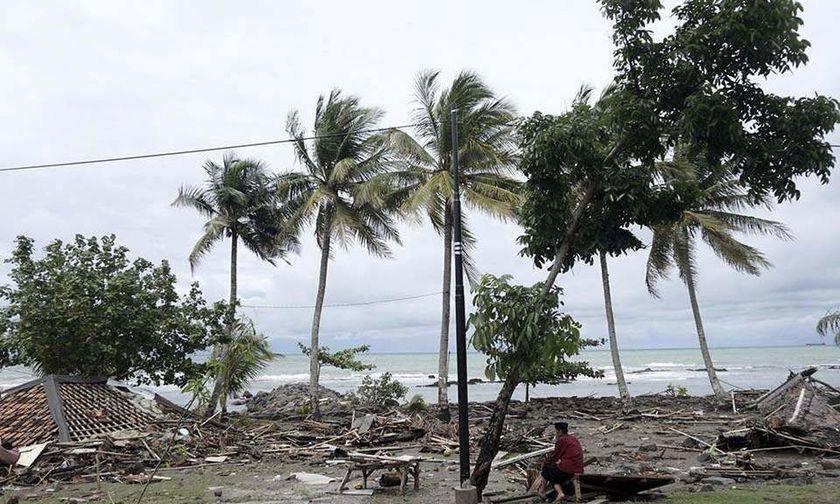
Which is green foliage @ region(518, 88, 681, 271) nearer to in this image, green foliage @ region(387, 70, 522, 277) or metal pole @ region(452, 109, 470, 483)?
metal pole @ region(452, 109, 470, 483)

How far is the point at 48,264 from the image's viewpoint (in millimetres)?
22969

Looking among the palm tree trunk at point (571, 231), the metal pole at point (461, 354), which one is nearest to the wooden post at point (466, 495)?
the metal pole at point (461, 354)

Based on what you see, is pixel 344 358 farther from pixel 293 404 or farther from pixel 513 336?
pixel 513 336

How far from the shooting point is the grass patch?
10.2 metres

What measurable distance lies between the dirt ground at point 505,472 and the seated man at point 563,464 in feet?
4.38

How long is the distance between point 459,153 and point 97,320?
46.6 feet

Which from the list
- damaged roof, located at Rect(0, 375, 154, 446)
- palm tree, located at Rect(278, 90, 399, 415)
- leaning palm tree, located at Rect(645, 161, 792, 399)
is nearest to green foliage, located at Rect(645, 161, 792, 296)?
leaning palm tree, located at Rect(645, 161, 792, 399)

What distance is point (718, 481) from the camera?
12.2 metres

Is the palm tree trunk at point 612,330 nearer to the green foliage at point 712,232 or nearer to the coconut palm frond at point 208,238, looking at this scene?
the green foliage at point 712,232

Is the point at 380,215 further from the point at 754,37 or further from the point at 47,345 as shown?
the point at 754,37

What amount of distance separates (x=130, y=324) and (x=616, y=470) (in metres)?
16.8

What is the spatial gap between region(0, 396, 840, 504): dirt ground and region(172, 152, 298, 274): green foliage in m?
14.5

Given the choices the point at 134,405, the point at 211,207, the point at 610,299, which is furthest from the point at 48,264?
the point at 610,299

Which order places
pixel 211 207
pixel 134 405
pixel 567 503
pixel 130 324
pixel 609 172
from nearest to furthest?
1. pixel 567 503
2. pixel 609 172
3. pixel 134 405
4. pixel 130 324
5. pixel 211 207
